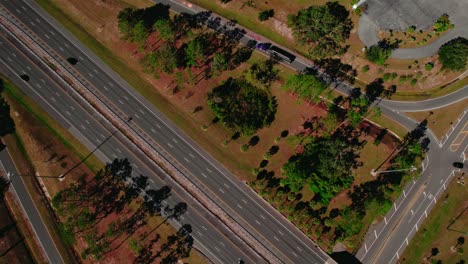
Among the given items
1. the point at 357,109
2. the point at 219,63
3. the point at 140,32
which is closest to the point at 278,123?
the point at 357,109

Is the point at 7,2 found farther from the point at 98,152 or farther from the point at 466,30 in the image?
the point at 466,30

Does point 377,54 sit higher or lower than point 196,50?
higher

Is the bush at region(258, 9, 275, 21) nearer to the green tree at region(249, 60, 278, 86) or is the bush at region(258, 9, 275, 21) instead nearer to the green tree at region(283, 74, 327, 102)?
the green tree at region(249, 60, 278, 86)

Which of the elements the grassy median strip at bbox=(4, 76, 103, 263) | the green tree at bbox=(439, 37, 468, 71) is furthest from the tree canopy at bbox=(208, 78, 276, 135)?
the green tree at bbox=(439, 37, 468, 71)

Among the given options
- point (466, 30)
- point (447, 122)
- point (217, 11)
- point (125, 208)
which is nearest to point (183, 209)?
point (125, 208)

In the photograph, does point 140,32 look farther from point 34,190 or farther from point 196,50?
point 34,190

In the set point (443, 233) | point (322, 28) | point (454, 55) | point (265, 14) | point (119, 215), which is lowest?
point (119, 215)

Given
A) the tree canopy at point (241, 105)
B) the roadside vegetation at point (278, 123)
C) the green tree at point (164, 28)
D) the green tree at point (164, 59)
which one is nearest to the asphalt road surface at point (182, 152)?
the roadside vegetation at point (278, 123)
